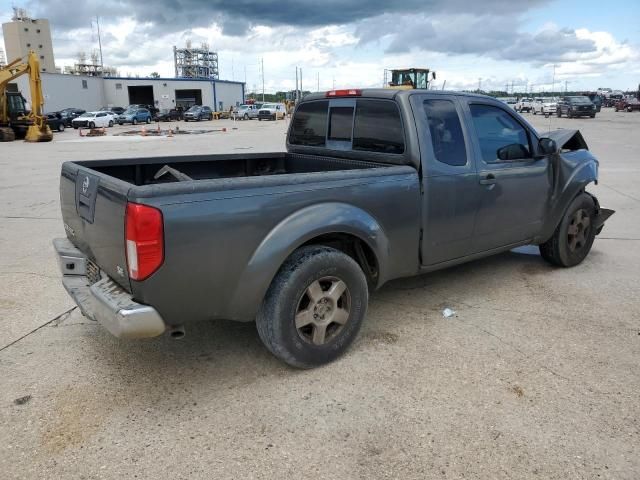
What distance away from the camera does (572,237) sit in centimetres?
553

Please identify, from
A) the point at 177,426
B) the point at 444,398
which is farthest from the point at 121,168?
the point at 444,398

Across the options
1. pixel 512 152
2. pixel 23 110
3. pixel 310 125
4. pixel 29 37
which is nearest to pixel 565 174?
pixel 512 152

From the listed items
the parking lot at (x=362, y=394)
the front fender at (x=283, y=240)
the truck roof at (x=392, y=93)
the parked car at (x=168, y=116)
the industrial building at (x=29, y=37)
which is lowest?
the parking lot at (x=362, y=394)

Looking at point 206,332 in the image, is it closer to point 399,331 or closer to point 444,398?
point 399,331

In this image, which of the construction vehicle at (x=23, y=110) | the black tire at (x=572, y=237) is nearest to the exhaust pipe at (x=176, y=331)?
the black tire at (x=572, y=237)

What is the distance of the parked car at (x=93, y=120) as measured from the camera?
132ft

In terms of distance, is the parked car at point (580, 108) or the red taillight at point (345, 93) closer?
the red taillight at point (345, 93)

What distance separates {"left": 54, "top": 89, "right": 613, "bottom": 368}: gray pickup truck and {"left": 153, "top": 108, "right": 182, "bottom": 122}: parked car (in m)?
53.7

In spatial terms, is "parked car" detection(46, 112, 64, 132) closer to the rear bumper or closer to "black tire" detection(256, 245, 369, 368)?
the rear bumper

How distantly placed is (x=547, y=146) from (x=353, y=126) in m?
1.83

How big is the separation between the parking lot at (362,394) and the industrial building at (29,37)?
397 ft

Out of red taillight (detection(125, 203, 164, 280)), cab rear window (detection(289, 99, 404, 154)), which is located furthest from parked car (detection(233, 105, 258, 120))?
red taillight (detection(125, 203, 164, 280))

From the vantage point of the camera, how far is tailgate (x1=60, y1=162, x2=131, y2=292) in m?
2.89

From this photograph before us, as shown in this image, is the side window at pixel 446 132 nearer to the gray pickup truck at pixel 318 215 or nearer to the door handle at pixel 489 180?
the gray pickup truck at pixel 318 215
